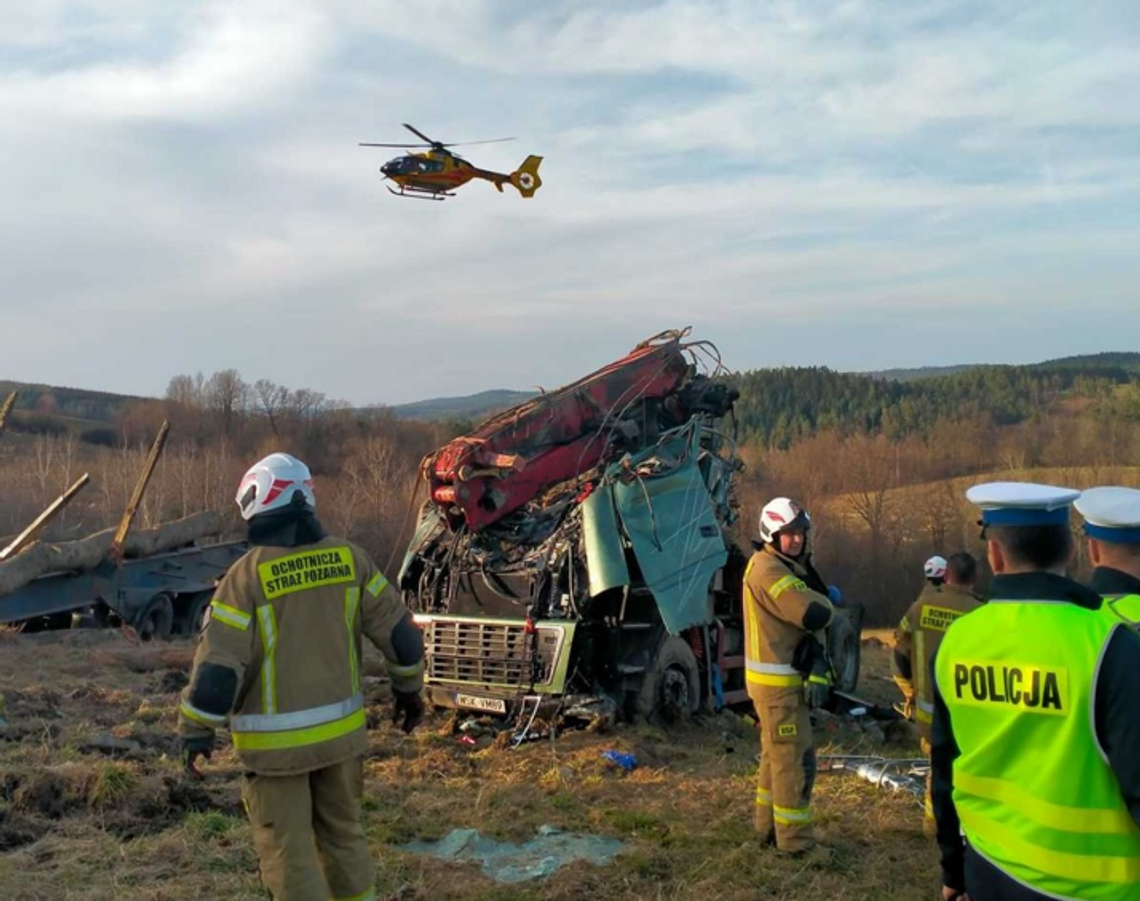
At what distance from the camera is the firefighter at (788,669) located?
5355 mm

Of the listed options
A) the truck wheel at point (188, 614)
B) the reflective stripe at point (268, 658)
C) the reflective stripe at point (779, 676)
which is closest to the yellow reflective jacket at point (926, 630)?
the reflective stripe at point (779, 676)

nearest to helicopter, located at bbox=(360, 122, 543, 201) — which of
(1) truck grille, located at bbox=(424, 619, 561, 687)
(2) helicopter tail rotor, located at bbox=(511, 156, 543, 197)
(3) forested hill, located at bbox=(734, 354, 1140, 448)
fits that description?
(2) helicopter tail rotor, located at bbox=(511, 156, 543, 197)

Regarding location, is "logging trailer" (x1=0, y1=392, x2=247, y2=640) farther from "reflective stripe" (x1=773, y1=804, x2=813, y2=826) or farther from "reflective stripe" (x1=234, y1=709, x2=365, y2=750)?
"reflective stripe" (x1=773, y1=804, x2=813, y2=826)

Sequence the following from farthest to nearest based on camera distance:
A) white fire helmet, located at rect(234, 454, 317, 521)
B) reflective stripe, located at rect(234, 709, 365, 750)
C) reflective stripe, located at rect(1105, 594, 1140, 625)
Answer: white fire helmet, located at rect(234, 454, 317, 521), reflective stripe, located at rect(234, 709, 365, 750), reflective stripe, located at rect(1105, 594, 1140, 625)

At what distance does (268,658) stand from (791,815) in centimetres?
290

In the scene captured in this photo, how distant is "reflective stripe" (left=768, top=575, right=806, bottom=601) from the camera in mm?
5355

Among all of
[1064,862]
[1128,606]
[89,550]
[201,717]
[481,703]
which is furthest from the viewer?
[89,550]

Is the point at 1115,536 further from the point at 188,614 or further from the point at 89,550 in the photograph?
the point at 188,614

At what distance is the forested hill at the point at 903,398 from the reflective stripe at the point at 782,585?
56.9 meters

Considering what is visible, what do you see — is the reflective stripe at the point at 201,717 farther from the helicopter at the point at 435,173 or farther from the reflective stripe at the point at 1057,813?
the helicopter at the point at 435,173

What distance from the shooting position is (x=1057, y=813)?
7.59ft

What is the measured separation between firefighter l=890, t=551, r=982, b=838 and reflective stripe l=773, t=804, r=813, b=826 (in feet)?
3.89

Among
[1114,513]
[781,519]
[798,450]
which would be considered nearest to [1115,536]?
[1114,513]

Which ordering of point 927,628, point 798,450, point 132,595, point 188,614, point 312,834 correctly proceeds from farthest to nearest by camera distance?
point 798,450 < point 188,614 < point 132,595 < point 927,628 < point 312,834
